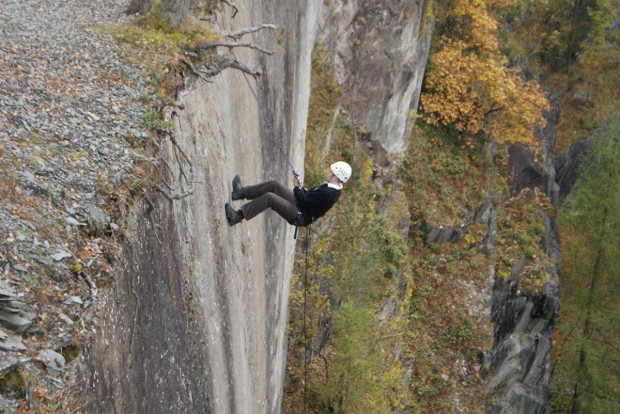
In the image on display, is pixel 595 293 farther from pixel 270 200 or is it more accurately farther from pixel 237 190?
pixel 237 190

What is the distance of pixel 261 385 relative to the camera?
12594 mm

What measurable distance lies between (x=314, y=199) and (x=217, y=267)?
74.9 inches

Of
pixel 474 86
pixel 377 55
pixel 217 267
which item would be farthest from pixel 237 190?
pixel 474 86

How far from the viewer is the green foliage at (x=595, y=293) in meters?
24.0

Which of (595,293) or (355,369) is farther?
(595,293)

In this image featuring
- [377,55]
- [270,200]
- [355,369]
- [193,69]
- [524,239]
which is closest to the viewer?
[193,69]

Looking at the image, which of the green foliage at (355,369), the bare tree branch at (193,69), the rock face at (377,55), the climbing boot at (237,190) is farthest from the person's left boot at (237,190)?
the rock face at (377,55)

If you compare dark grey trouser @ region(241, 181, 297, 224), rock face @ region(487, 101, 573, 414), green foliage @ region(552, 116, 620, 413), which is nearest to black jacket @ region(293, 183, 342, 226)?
dark grey trouser @ region(241, 181, 297, 224)

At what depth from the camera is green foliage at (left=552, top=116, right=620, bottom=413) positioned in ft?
78.6

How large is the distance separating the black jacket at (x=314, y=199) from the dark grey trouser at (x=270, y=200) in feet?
0.52

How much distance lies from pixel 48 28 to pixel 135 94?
9.44 feet

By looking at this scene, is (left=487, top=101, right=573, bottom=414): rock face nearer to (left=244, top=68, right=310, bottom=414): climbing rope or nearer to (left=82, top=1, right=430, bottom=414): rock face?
(left=244, top=68, right=310, bottom=414): climbing rope

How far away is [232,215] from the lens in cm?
951

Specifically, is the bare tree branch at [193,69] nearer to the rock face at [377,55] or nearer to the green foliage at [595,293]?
the rock face at [377,55]
